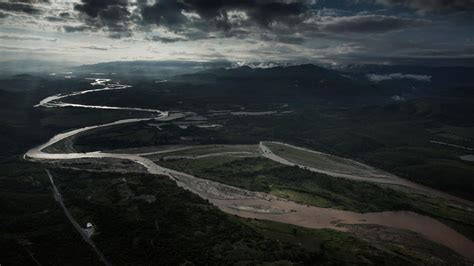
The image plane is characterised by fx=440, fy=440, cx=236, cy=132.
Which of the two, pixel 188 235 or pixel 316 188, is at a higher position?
pixel 188 235

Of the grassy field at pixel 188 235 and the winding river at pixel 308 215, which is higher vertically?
the grassy field at pixel 188 235

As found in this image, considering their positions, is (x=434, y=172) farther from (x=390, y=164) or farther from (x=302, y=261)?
(x=302, y=261)

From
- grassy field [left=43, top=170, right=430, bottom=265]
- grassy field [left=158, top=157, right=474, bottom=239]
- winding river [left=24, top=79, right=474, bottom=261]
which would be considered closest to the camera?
grassy field [left=43, top=170, right=430, bottom=265]

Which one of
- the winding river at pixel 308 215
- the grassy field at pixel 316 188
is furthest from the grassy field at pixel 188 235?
the grassy field at pixel 316 188

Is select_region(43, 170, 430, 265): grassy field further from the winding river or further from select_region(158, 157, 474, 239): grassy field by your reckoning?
select_region(158, 157, 474, 239): grassy field

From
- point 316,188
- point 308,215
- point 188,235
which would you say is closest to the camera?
point 188,235

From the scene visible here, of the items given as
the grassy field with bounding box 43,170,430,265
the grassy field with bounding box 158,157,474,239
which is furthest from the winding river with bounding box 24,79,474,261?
the grassy field with bounding box 43,170,430,265

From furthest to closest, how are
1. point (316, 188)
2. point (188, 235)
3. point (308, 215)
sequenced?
point (316, 188) < point (308, 215) < point (188, 235)

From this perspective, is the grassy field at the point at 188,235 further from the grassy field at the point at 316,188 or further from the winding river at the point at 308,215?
the grassy field at the point at 316,188

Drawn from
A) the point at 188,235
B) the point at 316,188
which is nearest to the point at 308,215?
the point at 316,188

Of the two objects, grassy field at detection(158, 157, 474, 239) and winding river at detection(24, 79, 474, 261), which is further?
grassy field at detection(158, 157, 474, 239)

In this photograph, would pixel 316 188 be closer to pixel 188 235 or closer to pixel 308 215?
pixel 308 215
